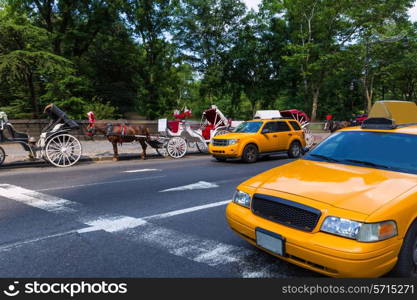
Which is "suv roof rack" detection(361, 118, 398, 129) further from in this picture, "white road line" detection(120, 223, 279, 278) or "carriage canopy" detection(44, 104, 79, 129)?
"carriage canopy" detection(44, 104, 79, 129)

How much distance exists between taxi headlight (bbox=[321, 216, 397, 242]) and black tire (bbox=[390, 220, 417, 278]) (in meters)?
0.24

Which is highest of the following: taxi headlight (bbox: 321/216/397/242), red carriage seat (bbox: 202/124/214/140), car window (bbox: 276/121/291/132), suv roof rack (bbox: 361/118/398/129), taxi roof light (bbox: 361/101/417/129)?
taxi roof light (bbox: 361/101/417/129)

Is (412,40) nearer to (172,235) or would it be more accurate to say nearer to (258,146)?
(258,146)

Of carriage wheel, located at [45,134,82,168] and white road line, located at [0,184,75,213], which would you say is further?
carriage wheel, located at [45,134,82,168]

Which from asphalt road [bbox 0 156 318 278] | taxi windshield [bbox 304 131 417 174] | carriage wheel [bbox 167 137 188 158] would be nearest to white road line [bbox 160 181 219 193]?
asphalt road [bbox 0 156 318 278]

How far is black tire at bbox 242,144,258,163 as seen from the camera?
39.0 feet

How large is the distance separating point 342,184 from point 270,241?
962 mm

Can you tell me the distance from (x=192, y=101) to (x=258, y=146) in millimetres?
59548

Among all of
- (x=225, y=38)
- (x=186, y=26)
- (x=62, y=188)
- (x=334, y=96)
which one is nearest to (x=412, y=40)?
(x=334, y=96)

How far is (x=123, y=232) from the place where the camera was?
4.46 meters

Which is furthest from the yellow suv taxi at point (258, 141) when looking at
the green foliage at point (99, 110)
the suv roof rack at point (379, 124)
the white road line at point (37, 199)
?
the green foliage at point (99, 110)

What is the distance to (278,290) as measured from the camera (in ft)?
9.45

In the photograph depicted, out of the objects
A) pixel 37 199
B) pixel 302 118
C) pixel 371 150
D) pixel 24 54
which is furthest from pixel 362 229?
pixel 24 54

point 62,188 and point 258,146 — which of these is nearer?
point 62,188
